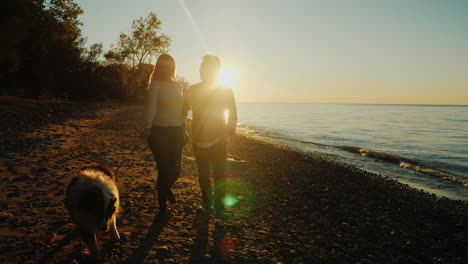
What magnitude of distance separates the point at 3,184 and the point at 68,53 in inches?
1391

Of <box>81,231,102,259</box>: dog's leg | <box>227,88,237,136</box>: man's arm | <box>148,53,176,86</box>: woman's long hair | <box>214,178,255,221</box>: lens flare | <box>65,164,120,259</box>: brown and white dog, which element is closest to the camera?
<box>65,164,120,259</box>: brown and white dog

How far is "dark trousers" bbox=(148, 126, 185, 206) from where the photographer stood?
14.0ft

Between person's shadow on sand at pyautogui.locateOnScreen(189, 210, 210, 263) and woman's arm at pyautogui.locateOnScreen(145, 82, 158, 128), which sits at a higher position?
woman's arm at pyautogui.locateOnScreen(145, 82, 158, 128)

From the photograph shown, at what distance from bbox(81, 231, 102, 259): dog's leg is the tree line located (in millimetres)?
28192

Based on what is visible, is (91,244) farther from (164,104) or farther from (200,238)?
(164,104)

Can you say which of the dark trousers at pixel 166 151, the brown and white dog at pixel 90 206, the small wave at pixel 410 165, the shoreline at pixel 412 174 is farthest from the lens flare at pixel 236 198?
the small wave at pixel 410 165

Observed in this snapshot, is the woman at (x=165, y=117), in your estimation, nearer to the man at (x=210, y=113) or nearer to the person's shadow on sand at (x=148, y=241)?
the man at (x=210, y=113)

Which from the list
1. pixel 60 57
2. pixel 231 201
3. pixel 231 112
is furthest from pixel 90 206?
pixel 60 57

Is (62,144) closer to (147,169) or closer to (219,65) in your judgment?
(147,169)

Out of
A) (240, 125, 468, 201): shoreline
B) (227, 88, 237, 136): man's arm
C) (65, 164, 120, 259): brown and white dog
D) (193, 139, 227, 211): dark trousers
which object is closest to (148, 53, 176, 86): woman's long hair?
(227, 88, 237, 136): man's arm

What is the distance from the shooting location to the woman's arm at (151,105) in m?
4.09

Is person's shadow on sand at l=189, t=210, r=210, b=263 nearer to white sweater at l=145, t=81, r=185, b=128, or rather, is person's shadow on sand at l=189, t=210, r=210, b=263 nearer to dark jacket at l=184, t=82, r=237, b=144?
dark jacket at l=184, t=82, r=237, b=144

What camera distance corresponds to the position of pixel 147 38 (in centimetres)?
4188

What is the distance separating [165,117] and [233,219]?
263 cm
